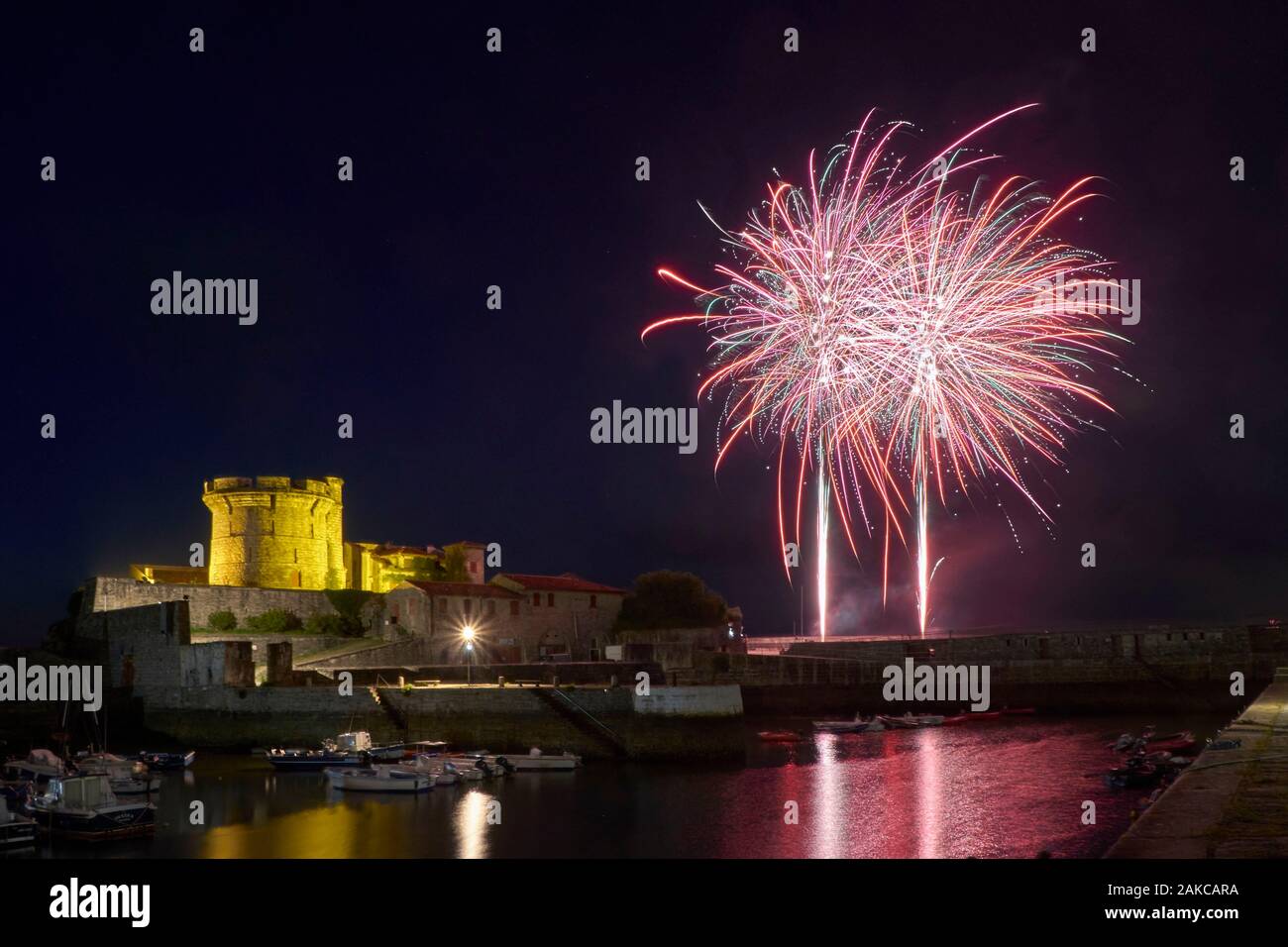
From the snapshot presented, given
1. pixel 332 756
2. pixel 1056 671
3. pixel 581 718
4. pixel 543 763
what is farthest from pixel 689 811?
pixel 1056 671

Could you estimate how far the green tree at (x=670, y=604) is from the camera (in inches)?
2281

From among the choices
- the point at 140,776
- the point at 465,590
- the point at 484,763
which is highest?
the point at 465,590

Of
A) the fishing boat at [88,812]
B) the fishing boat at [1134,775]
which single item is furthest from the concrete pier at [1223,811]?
the fishing boat at [88,812]

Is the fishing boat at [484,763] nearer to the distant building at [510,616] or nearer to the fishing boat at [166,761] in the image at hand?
the fishing boat at [166,761]

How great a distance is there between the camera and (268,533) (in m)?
55.3

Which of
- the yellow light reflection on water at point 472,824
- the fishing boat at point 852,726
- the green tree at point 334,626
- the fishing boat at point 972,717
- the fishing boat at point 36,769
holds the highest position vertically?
the green tree at point 334,626

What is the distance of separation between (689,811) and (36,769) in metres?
17.3

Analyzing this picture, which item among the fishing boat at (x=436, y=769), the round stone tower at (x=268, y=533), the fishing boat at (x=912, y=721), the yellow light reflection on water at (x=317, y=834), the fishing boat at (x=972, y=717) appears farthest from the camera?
the round stone tower at (x=268, y=533)

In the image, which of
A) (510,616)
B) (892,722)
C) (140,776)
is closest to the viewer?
(140,776)

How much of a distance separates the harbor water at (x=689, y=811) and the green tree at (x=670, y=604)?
23.6 metres

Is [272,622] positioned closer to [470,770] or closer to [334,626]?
[334,626]

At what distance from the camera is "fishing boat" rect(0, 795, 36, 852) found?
21.5 m
